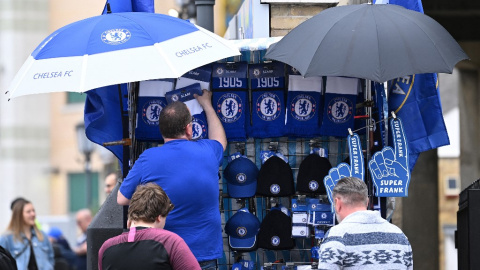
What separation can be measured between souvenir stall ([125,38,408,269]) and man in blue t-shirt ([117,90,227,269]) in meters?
0.76

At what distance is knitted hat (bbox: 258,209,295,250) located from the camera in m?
8.02

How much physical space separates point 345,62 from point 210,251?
5.05 feet

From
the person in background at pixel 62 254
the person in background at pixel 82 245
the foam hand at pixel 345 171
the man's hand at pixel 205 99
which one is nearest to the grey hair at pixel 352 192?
the foam hand at pixel 345 171

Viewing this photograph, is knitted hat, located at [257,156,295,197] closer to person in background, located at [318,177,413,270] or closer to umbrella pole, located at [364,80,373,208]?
umbrella pole, located at [364,80,373,208]

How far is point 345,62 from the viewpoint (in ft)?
24.0

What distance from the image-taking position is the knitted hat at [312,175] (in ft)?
26.3

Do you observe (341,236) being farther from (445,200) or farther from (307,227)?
(445,200)

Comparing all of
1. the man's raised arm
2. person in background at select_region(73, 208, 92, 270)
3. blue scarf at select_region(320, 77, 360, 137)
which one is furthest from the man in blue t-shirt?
person in background at select_region(73, 208, 92, 270)

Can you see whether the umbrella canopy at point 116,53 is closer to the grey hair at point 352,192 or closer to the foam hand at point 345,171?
the foam hand at point 345,171

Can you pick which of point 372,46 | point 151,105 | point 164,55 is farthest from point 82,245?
point 372,46

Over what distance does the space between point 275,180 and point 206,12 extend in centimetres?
190

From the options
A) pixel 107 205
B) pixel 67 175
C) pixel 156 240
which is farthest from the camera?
pixel 67 175

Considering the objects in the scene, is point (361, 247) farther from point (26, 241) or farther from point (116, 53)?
point (26, 241)

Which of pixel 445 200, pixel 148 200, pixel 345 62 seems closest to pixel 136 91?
pixel 345 62
